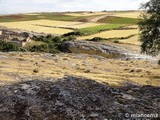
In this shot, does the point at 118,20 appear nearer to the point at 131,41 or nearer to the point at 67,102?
the point at 131,41

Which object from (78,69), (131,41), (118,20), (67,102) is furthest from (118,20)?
(67,102)

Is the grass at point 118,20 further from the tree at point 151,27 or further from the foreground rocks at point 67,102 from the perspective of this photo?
the foreground rocks at point 67,102

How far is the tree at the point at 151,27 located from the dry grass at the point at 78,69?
4052 mm

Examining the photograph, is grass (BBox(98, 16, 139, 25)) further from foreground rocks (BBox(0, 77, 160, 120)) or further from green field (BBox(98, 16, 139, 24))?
foreground rocks (BBox(0, 77, 160, 120))

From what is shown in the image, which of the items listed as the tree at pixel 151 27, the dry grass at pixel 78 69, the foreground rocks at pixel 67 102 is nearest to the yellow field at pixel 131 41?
the dry grass at pixel 78 69

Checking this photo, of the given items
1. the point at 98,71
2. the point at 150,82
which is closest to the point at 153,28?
the point at 150,82

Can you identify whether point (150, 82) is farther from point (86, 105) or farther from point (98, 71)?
point (86, 105)

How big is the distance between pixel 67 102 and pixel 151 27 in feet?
66.7

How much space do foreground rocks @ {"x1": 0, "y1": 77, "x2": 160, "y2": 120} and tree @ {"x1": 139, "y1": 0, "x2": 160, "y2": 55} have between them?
13.7m

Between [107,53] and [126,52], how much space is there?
4228mm

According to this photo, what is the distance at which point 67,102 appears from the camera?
23391 millimetres

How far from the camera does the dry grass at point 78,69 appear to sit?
3822 cm

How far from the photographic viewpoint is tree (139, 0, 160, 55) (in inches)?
1547

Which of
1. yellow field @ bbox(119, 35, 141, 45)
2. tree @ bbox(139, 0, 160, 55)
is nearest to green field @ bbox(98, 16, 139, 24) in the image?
yellow field @ bbox(119, 35, 141, 45)
